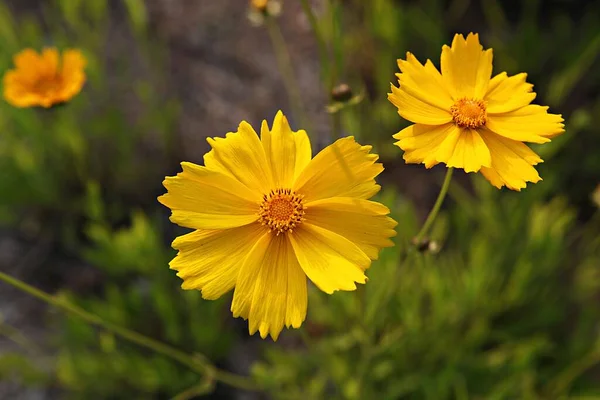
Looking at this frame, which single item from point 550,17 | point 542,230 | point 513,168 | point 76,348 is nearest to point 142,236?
point 76,348

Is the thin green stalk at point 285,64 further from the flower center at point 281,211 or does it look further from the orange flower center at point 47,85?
the flower center at point 281,211

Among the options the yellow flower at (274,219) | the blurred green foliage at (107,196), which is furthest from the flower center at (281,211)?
the blurred green foliage at (107,196)

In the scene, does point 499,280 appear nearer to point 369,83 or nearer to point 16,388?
point 369,83

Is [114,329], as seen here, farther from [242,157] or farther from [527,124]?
[527,124]

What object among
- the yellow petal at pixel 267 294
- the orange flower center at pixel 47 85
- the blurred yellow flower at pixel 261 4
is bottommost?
the yellow petal at pixel 267 294

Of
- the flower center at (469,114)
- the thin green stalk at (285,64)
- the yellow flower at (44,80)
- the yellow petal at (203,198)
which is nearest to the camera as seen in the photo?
the yellow petal at (203,198)

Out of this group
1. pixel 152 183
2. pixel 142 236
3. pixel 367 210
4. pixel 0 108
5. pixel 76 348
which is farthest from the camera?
pixel 152 183
